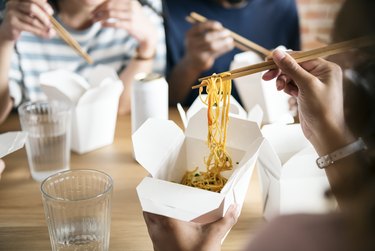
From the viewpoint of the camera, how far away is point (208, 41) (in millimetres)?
1744

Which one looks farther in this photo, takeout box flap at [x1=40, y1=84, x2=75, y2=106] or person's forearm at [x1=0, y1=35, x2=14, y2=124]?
person's forearm at [x1=0, y1=35, x2=14, y2=124]

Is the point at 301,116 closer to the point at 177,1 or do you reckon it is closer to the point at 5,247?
the point at 5,247

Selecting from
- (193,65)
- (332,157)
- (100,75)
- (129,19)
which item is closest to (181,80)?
(193,65)

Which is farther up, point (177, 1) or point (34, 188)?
point (177, 1)

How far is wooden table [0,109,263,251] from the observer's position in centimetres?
95

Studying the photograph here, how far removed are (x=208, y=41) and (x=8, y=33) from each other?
2.33ft

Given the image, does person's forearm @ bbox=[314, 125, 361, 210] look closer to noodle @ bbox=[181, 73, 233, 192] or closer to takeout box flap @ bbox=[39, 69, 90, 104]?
noodle @ bbox=[181, 73, 233, 192]

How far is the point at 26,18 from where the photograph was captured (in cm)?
147

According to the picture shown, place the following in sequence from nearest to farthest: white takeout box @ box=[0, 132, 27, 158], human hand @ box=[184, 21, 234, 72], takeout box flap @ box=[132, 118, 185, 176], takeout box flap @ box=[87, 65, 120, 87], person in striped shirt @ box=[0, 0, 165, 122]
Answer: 1. takeout box flap @ box=[132, 118, 185, 176]
2. white takeout box @ box=[0, 132, 27, 158]
3. takeout box flap @ box=[87, 65, 120, 87]
4. person in striped shirt @ box=[0, 0, 165, 122]
5. human hand @ box=[184, 21, 234, 72]

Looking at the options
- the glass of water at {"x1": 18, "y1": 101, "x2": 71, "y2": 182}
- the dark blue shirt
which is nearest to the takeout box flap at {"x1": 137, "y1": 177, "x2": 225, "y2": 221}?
the glass of water at {"x1": 18, "y1": 101, "x2": 71, "y2": 182}

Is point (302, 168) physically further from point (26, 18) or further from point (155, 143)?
point (26, 18)

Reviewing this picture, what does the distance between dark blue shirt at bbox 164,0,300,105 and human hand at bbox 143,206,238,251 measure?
1.21 m

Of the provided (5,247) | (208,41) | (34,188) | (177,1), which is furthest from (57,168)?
(177,1)

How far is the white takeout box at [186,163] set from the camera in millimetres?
824
